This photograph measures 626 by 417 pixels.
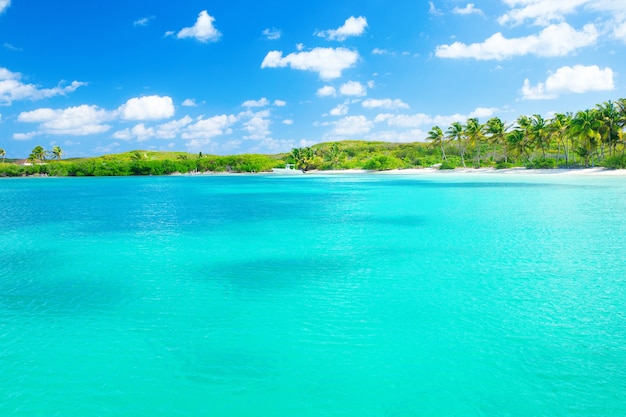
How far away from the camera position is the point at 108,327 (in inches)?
428

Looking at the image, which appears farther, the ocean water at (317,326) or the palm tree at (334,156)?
the palm tree at (334,156)

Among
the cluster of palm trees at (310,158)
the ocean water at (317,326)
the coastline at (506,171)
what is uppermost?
the cluster of palm trees at (310,158)

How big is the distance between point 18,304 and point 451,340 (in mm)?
12464

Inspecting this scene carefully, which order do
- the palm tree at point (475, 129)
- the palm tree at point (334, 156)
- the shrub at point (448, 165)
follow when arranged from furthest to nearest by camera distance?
the palm tree at point (334, 156) < the shrub at point (448, 165) < the palm tree at point (475, 129)

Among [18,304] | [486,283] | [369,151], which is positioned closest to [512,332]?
[486,283]

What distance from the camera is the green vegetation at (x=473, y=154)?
68688 mm

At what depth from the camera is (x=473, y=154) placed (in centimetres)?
12794

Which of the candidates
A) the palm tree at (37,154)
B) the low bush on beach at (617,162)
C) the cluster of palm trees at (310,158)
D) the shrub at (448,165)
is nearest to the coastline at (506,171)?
the low bush on beach at (617,162)

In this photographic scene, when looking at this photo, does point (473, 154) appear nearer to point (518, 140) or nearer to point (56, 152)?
point (518, 140)

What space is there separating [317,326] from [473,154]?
12848cm

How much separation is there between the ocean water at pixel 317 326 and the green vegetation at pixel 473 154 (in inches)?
2284

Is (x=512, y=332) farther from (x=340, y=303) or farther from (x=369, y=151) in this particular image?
(x=369, y=151)

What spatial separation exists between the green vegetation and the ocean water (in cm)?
5801

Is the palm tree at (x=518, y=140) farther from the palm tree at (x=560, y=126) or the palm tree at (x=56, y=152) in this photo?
the palm tree at (x=56, y=152)
